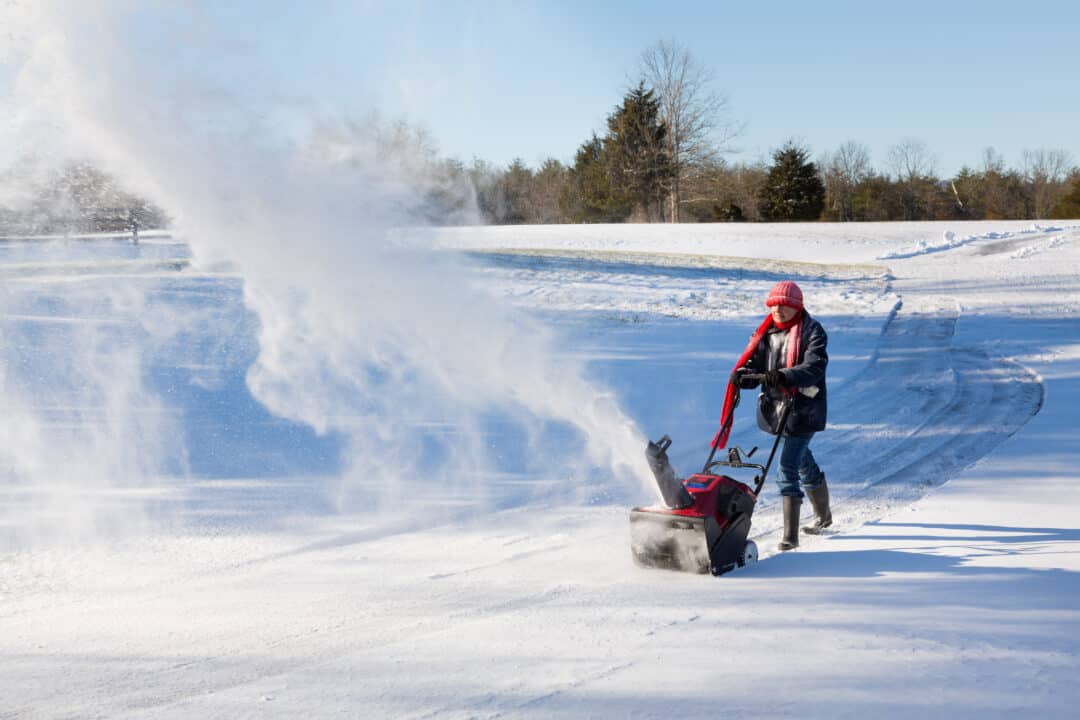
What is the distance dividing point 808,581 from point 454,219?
588 cm

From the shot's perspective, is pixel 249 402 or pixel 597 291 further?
pixel 597 291

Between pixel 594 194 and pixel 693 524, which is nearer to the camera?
pixel 693 524

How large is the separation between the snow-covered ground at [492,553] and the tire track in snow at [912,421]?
0.05 m

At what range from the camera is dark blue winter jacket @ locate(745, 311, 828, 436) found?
5.42 meters

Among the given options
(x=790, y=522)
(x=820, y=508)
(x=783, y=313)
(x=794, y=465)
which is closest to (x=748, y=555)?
(x=790, y=522)

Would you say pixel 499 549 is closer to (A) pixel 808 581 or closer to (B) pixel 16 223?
(A) pixel 808 581

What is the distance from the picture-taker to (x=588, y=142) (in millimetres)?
53938

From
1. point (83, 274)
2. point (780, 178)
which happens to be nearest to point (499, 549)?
point (83, 274)

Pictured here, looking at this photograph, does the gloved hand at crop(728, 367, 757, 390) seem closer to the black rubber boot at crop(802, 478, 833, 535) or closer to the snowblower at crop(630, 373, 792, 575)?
the snowblower at crop(630, 373, 792, 575)

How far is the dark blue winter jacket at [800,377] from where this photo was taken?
17.8 feet

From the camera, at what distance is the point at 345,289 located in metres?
7.55

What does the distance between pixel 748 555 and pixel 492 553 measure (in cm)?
164

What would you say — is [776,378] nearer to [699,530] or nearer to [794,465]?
[794,465]

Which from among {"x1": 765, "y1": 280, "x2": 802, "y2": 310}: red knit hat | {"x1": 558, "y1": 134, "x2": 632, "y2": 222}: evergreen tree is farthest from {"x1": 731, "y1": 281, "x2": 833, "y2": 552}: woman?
{"x1": 558, "y1": 134, "x2": 632, "y2": 222}: evergreen tree
